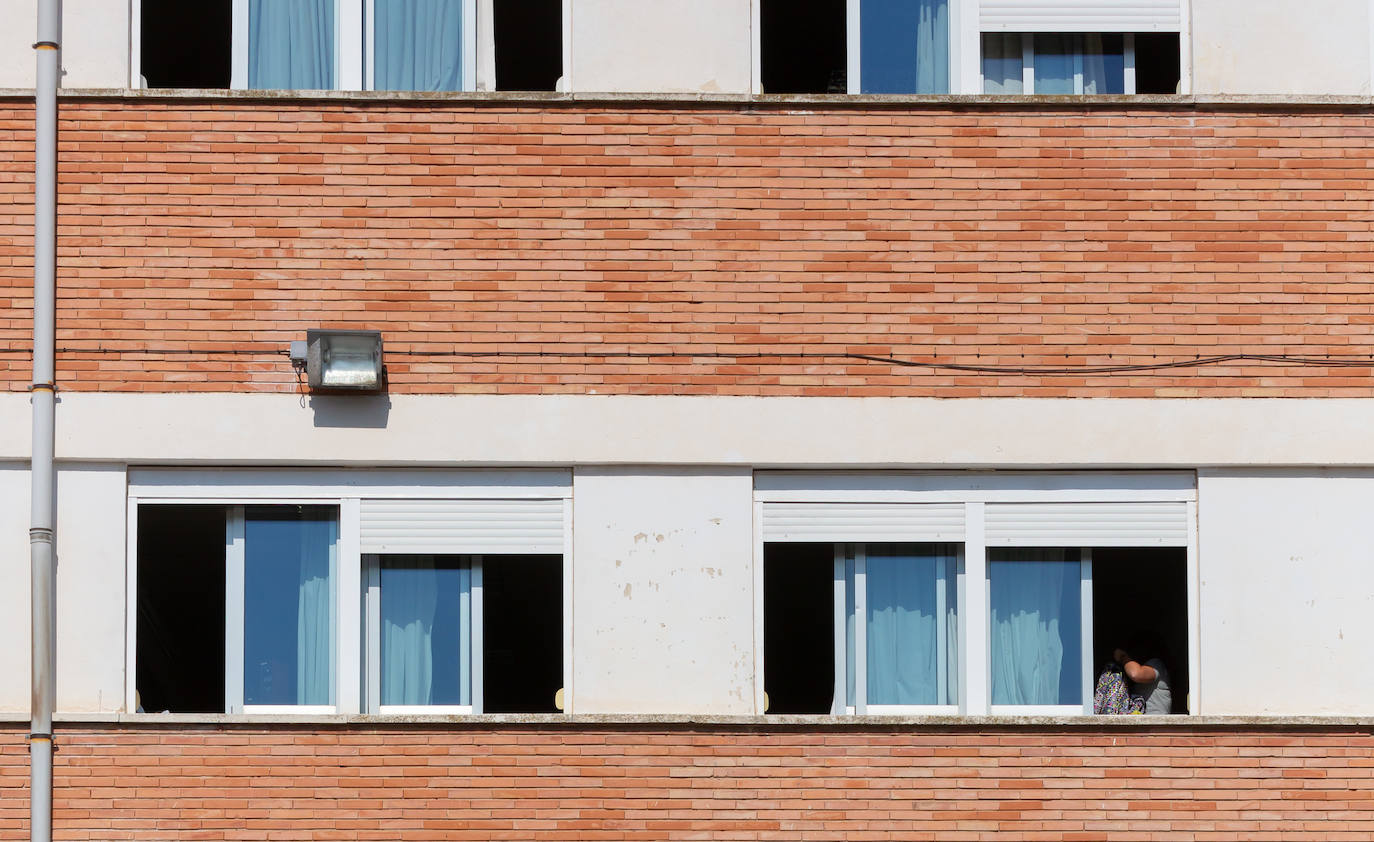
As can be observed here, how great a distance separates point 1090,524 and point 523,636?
10.6 ft

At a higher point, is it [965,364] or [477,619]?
[965,364]

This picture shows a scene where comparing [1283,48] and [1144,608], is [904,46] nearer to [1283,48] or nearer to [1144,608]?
[1283,48]

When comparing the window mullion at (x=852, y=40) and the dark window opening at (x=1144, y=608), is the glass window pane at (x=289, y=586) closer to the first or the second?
the window mullion at (x=852, y=40)

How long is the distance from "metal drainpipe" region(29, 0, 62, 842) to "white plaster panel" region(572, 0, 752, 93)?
2906mm

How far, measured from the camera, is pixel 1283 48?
9641mm

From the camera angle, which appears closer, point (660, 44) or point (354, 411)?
point (354, 411)

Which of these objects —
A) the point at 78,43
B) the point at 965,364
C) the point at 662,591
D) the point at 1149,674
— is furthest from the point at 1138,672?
the point at 78,43

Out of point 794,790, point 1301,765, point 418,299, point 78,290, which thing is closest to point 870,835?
point 794,790

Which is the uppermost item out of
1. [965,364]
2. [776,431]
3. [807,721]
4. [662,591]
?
[965,364]

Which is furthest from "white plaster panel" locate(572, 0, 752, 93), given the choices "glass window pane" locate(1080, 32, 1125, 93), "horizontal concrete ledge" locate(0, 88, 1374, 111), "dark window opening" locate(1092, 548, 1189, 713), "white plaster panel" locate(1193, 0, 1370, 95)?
"dark window opening" locate(1092, 548, 1189, 713)

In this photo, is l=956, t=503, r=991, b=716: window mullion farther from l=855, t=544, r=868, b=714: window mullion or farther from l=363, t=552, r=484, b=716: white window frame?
l=363, t=552, r=484, b=716: white window frame

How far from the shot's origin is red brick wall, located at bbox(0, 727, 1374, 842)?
9.12m

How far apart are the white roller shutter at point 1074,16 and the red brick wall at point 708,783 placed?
4010 mm

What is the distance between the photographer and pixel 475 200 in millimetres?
9484
